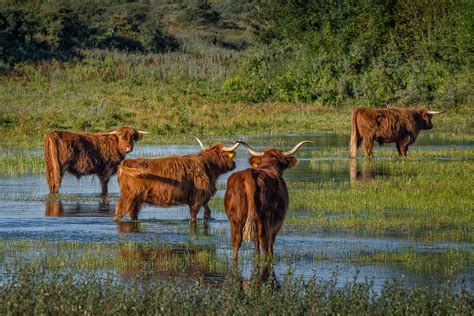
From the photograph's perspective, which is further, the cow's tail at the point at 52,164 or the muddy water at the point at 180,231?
the cow's tail at the point at 52,164

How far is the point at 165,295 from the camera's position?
28.7 ft

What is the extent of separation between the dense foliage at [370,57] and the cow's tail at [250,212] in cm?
2532

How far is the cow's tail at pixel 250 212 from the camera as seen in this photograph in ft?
35.5

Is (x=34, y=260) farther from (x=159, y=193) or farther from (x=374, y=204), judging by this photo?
(x=374, y=204)

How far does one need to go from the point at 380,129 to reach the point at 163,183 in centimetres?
1073

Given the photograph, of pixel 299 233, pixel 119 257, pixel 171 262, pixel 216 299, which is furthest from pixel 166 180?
pixel 216 299

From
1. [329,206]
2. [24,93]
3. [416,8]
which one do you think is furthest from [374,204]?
[416,8]

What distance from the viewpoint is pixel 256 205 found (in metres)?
10.9

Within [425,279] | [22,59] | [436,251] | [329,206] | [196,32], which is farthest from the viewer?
[196,32]

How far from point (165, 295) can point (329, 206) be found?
25.1 feet

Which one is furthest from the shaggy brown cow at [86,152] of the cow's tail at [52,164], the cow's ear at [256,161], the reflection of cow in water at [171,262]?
the cow's ear at [256,161]

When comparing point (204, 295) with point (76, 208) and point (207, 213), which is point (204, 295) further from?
point (76, 208)

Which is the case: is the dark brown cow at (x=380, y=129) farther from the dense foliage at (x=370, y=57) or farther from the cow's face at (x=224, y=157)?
the dense foliage at (x=370, y=57)

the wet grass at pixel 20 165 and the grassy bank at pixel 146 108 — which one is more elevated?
the grassy bank at pixel 146 108
